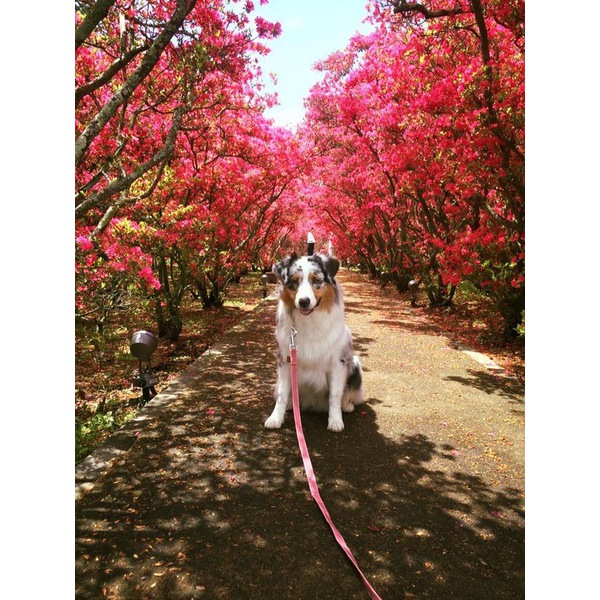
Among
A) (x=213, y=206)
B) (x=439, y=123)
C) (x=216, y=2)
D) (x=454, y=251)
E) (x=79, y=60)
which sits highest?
(x=216, y=2)

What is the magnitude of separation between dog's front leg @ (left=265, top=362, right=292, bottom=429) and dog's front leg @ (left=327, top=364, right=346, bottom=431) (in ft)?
1.55

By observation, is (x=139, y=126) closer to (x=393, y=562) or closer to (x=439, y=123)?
(x=439, y=123)

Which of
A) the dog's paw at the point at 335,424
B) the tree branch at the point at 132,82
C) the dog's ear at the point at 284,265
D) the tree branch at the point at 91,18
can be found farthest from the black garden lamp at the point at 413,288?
the tree branch at the point at 91,18

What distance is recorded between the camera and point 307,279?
13.2ft

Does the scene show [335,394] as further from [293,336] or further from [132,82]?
[132,82]

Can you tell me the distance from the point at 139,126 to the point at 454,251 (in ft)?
23.5

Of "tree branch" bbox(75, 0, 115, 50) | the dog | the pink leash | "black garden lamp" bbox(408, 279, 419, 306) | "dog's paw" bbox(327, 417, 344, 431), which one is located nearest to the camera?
the pink leash

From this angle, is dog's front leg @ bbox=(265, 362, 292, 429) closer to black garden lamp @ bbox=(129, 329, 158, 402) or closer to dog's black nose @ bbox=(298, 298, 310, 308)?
dog's black nose @ bbox=(298, 298, 310, 308)

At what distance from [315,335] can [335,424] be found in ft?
3.23

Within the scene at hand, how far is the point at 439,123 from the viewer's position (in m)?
8.13

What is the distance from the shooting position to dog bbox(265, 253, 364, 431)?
13.4ft

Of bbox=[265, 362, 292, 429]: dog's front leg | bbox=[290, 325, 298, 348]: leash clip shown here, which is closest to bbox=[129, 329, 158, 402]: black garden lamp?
bbox=[265, 362, 292, 429]: dog's front leg

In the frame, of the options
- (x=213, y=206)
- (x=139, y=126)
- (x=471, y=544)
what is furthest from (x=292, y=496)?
(x=213, y=206)

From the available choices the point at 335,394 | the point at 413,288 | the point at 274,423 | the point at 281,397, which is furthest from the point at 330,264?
the point at 413,288
